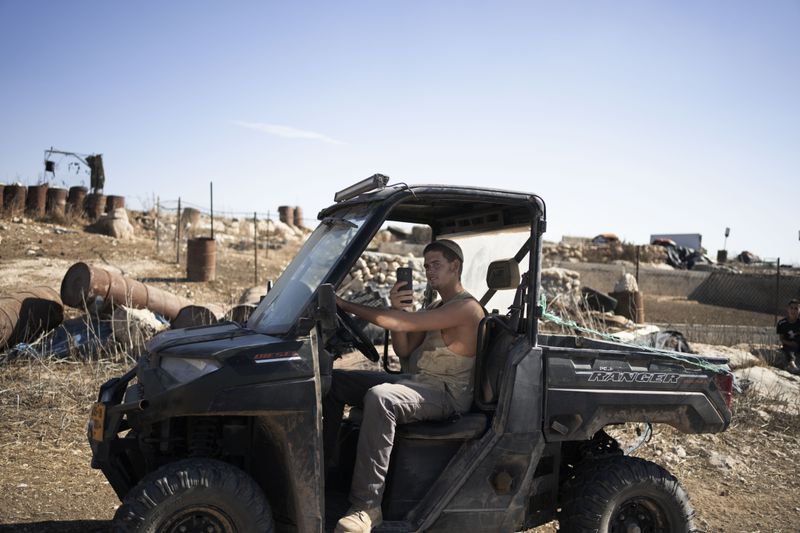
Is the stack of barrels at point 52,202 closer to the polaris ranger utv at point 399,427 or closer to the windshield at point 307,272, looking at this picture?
the windshield at point 307,272

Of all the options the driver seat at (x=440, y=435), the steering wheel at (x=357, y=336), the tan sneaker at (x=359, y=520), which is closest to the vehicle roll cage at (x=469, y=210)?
the driver seat at (x=440, y=435)

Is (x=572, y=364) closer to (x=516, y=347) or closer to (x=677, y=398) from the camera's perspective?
(x=516, y=347)

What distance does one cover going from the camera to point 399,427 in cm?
361

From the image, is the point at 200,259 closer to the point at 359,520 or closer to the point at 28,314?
Answer: the point at 28,314

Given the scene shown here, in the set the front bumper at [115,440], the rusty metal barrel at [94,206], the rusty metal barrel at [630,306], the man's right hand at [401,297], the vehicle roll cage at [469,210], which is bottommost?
the rusty metal barrel at [630,306]

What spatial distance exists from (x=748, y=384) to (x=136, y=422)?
7412mm

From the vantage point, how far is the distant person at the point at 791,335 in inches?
416

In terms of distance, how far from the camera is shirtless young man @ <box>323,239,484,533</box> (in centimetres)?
339

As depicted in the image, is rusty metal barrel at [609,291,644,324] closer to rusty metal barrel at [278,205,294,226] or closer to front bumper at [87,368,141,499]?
front bumper at [87,368,141,499]

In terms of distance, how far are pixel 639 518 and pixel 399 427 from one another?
1655mm

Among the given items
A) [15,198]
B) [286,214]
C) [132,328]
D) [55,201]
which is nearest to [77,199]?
[55,201]

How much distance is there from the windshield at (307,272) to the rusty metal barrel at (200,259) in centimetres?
1275

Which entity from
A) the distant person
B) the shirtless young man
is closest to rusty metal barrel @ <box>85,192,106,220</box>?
the distant person

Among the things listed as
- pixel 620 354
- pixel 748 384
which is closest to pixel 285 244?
pixel 748 384
